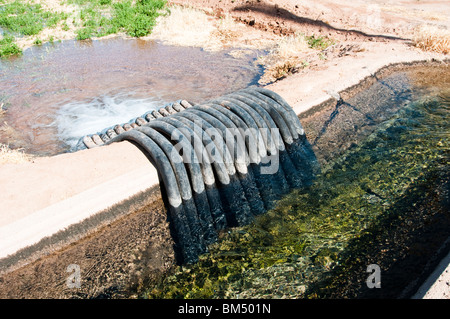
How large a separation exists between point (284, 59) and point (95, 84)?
4.95m

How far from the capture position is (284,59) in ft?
29.3

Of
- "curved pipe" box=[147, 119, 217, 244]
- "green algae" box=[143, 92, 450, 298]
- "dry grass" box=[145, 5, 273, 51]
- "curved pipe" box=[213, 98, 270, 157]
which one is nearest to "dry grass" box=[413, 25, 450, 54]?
"dry grass" box=[145, 5, 273, 51]

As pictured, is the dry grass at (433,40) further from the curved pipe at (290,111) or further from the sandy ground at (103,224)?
the curved pipe at (290,111)

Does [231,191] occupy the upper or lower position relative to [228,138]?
lower

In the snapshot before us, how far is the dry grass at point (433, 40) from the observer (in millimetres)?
7840

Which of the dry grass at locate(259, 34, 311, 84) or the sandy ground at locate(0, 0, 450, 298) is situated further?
the dry grass at locate(259, 34, 311, 84)

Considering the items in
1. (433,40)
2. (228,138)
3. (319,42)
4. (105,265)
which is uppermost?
(433,40)

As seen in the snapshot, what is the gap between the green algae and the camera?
2742mm

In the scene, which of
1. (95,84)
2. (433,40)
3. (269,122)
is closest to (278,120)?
(269,122)

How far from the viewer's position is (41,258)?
2.98 metres

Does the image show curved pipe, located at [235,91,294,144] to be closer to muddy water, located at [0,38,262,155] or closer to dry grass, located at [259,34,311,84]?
muddy water, located at [0,38,262,155]

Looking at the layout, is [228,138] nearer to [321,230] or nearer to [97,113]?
[321,230]

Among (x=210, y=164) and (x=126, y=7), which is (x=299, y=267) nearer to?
(x=210, y=164)

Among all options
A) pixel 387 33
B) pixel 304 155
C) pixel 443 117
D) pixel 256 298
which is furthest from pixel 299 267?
pixel 387 33
